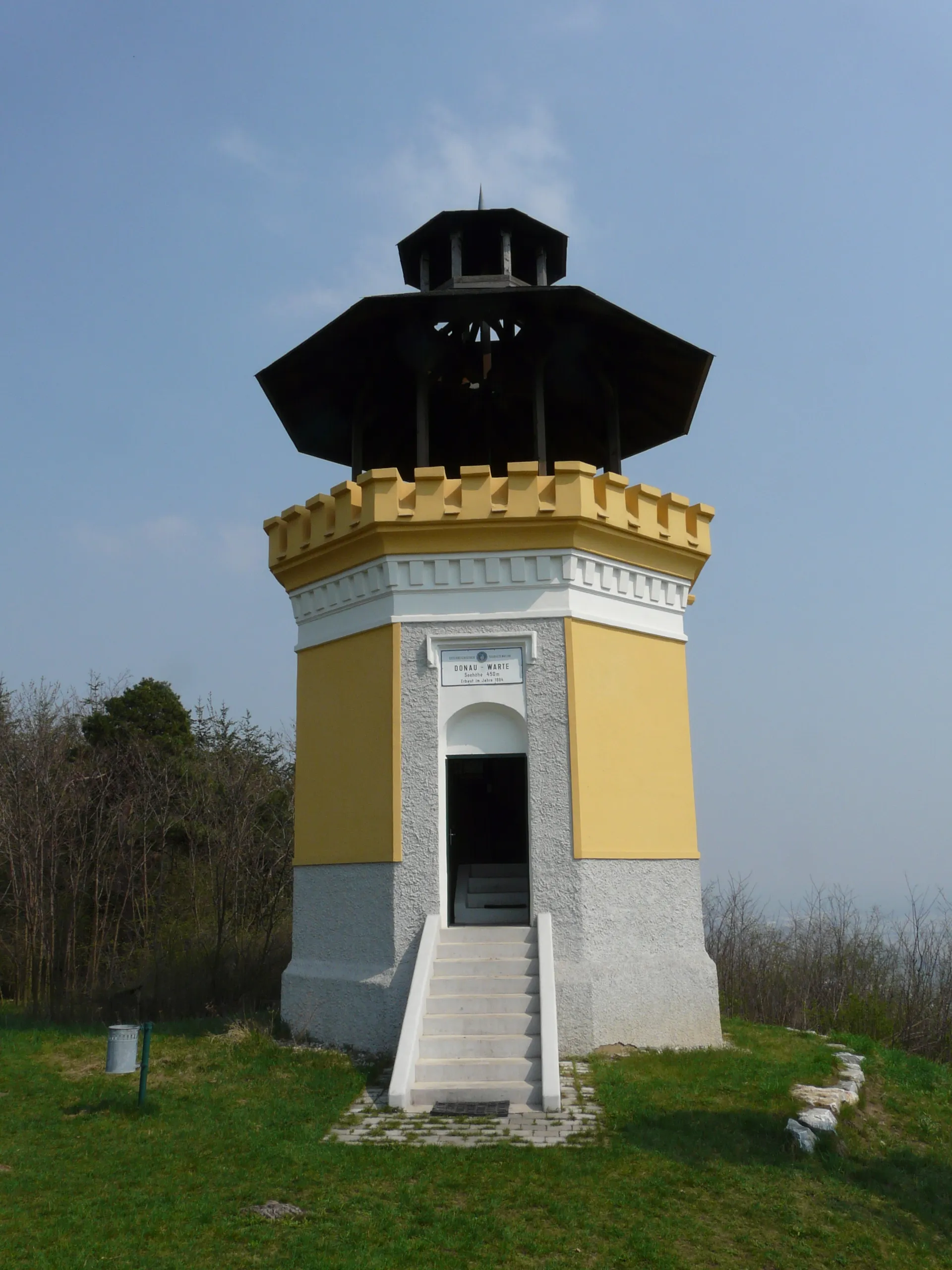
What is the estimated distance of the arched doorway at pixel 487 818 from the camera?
32.3 ft

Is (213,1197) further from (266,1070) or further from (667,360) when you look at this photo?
(667,360)

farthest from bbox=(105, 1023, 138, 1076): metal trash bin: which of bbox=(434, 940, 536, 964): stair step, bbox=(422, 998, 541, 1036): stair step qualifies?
bbox=(434, 940, 536, 964): stair step

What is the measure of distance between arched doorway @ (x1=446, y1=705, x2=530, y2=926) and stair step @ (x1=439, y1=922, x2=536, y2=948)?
94 cm

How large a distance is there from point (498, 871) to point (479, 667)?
11.1ft

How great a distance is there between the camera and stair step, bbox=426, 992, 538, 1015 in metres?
8.30

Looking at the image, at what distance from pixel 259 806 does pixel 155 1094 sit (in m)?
13.7

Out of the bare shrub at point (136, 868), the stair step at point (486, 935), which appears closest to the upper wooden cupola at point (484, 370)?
the stair step at point (486, 935)

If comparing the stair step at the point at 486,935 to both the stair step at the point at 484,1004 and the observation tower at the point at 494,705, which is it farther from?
the stair step at the point at 484,1004

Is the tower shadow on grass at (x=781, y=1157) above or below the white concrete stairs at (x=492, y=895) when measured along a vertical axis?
below

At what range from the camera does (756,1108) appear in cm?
739

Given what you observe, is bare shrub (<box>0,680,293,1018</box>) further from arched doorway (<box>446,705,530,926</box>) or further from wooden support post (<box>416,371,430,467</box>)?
wooden support post (<box>416,371,430,467</box>)

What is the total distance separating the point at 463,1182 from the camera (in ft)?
19.2

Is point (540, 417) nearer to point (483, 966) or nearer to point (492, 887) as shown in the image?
point (492, 887)

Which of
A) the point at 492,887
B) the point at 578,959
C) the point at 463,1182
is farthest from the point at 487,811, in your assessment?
the point at 463,1182
